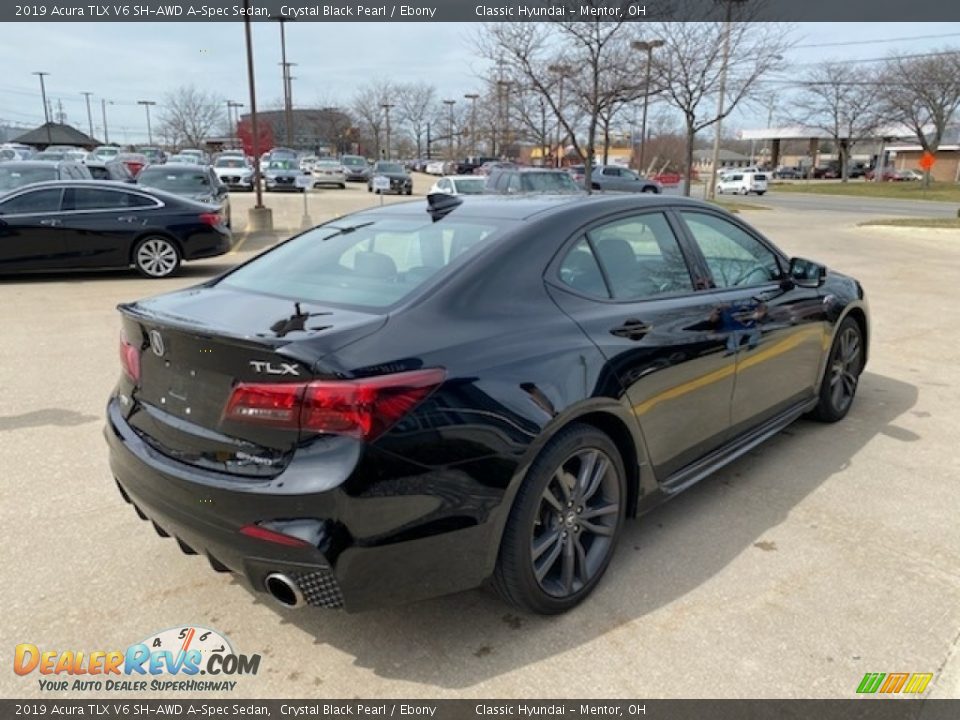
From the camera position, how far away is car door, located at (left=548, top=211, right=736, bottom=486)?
296 centimetres

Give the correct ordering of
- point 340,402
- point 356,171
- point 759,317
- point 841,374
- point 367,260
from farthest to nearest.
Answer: point 356,171 < point 841,374 < point 759,317 < point 367,260 < point 340,402

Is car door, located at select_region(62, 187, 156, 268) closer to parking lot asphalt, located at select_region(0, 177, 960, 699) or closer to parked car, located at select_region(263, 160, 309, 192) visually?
parking lot asphalt, located at select_region(0, 177, 960, 699)

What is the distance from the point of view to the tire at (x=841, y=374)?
477 centimetres

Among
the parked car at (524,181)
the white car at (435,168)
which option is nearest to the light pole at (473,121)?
the white car at (435,168)

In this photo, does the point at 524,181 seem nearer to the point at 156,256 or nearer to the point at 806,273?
the point at 156,256

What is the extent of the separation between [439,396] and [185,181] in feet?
47.5

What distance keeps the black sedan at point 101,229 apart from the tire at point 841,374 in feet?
29.2

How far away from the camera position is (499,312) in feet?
8.70

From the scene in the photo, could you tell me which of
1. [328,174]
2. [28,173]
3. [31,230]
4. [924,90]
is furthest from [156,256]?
[924,90]

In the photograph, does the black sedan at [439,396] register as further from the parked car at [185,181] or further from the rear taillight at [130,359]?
the parked car at [185,181]

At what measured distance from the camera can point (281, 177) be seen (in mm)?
31703

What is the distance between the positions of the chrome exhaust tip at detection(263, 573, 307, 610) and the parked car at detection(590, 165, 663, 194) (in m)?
26.6

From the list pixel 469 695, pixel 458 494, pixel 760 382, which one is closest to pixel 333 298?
pixel 458 494

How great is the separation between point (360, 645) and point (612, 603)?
1006 mm
